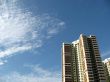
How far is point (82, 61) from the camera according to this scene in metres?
127

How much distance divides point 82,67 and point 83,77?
6761 mm

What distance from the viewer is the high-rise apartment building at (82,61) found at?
4557 inches

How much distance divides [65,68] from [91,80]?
2110 centimetres

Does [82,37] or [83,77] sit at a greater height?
[82,37]

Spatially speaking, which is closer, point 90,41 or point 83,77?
point 83,77

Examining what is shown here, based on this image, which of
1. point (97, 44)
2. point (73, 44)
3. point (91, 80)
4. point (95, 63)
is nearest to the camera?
point (91, 80)

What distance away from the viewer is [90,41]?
132 metres

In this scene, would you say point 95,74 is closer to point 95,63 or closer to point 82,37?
point 95,63

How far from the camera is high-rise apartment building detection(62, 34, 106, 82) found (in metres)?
116

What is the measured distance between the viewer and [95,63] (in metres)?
120

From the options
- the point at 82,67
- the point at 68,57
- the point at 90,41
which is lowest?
the point at 82,67

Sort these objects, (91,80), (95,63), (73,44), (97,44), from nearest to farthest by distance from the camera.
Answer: (91,80) → (95,63) → (97,44) → (73,44)

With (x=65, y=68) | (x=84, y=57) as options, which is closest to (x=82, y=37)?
(x=84, y=57)

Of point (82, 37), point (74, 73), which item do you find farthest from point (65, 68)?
point (82, 37)
